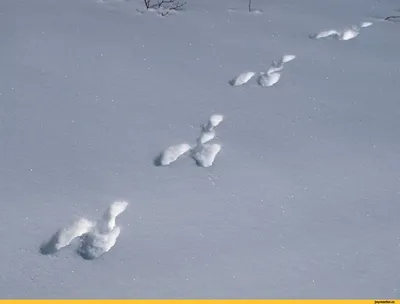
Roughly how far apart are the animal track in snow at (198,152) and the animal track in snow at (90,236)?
307mm

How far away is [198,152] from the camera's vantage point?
1857 mm

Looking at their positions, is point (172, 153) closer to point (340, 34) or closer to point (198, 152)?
point (198, 152)

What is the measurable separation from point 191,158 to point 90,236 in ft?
1.65

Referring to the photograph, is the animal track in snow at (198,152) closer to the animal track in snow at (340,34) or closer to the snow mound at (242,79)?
the snow mound at (242,79)

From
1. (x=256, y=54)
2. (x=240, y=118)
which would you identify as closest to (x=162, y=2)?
(x=256, y=54)

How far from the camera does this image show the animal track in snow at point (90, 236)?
1513 mm

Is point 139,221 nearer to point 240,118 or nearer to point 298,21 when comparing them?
point 240,118

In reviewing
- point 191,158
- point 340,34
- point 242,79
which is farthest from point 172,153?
point 340,34

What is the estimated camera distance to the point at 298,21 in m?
2.75

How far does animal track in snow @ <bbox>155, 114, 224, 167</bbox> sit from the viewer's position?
5.97 ft

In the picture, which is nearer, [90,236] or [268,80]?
[90,236]

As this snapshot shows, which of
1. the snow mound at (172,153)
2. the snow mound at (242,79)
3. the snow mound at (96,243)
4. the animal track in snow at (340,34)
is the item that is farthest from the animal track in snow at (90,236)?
the animal track in snow at (340,34)

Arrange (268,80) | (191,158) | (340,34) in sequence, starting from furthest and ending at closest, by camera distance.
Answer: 1. (340,34)
2. (268,80)
3. (191,158)
